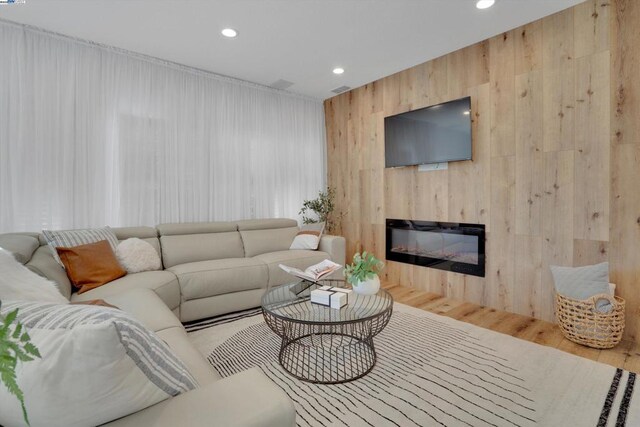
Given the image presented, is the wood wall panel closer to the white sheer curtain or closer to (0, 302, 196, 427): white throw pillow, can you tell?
(0, 302, 196, 427): white throw pillow

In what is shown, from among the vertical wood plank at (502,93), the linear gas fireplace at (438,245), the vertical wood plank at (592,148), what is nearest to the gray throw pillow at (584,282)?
the vertical wood plank at (592,148)

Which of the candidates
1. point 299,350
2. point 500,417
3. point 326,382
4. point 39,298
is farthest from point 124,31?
point 500,417

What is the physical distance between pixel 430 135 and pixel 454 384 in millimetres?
2482

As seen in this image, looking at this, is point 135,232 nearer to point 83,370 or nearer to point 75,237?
point 75,237

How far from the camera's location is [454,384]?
1.84m

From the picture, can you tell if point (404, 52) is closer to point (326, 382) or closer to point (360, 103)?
point (360, 103)

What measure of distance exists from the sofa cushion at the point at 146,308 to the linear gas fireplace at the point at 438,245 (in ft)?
9.06

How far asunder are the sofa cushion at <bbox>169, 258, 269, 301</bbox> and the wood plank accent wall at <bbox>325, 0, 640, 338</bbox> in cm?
187

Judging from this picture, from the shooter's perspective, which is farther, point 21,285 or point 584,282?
point 584,282

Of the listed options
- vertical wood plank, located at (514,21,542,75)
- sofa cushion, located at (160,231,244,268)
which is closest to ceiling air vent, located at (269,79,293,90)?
sofa cushion, located at (160,231,244,268)

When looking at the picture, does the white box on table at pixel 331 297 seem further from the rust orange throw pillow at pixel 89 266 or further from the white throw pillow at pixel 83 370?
the rust orange throw pillow at pixel 89 266

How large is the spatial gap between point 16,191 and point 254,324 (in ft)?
7.75

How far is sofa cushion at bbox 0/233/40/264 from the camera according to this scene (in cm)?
198

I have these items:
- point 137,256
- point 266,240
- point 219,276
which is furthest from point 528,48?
point 137,256
